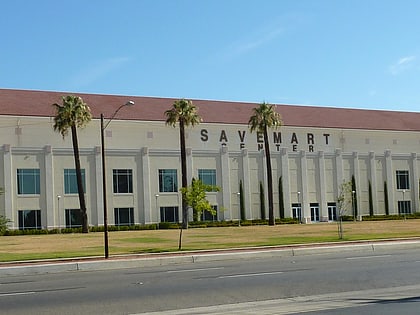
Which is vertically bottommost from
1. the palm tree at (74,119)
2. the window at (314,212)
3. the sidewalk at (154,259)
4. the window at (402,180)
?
the sidewalk at (154,259)

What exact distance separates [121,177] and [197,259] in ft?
134

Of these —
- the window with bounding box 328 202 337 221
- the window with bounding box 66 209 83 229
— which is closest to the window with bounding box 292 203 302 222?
the window with bounding box 328 202 337 221

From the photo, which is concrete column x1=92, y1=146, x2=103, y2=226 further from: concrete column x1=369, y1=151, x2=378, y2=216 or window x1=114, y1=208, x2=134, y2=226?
concrete column x1=369, y1=151, x2=378, y2=216

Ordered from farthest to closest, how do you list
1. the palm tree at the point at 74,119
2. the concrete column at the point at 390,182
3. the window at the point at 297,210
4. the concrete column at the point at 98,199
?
the concrete column at the point at 390,182 < the window at the point at 297,210 < the concrete column at the point at 98,199 < the palm tree at the point at 74,119

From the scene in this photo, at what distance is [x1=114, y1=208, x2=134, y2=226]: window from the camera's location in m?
66.6

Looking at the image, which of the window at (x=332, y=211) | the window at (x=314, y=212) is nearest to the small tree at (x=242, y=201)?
the window at (x=314, y=212)

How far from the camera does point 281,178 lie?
74.9 m

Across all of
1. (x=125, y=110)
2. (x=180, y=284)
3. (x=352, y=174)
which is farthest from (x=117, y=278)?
(x=352, y=174)

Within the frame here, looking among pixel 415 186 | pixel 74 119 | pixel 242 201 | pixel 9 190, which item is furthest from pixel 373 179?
pixel 9 190

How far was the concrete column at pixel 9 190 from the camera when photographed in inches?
2422

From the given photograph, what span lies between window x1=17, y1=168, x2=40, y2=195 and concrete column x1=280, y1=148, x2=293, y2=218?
26484 millimetres

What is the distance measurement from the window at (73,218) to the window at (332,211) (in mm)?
29113

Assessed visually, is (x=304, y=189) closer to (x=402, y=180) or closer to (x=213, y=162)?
(x=213, y=162)

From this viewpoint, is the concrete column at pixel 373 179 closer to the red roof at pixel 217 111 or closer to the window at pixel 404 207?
the window at pixel 404 207
